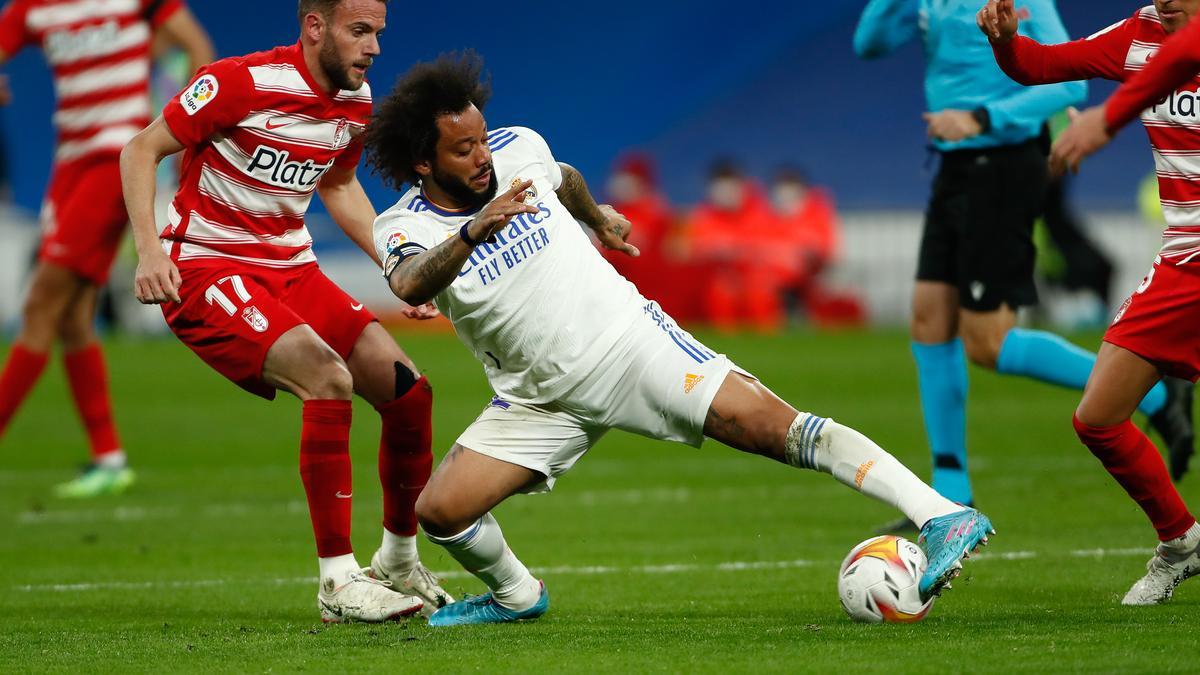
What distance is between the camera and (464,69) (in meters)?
5.36

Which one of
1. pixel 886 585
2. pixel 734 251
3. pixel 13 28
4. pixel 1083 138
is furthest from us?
pixel 734 251

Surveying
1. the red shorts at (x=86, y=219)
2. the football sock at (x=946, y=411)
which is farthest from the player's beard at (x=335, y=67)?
the red shorts at (x=86, y=219)

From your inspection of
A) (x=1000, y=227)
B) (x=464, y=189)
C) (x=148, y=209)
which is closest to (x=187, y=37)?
(x=148, y=209)

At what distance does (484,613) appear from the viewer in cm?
556

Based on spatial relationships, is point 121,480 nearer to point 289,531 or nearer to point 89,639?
point 289,531

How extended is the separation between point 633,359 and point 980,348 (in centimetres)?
257

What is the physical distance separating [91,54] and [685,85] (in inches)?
670

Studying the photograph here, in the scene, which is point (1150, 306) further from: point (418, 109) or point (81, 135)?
point (81, 135)

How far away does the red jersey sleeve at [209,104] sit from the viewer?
19.0 ft

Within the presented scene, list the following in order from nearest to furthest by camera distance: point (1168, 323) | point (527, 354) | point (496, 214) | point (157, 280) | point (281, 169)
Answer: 1. point (496, 214)
2. point (1168, 323)
3. point (527, 354)
4. point (157, 280)
5. point (281, 169)

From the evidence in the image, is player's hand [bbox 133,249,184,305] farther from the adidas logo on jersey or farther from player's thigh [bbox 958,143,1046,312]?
player's thigh [bbox 958,143,1046,312]

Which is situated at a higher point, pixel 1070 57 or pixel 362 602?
pixel 1070 57

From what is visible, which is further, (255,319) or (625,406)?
(255,319)

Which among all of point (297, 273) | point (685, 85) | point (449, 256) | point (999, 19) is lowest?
point (685, 85)
